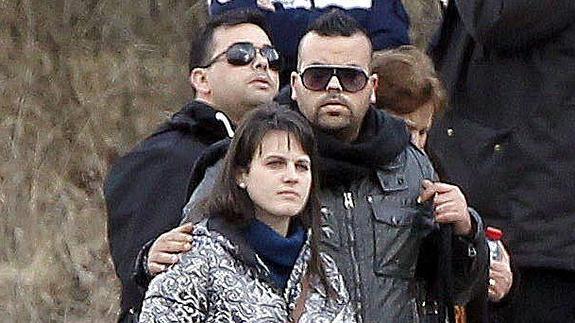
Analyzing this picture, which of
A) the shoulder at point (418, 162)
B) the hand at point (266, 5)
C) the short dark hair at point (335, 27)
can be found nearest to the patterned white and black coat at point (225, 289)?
the shoulder at point (418, 162)

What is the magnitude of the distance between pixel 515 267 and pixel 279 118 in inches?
39.9

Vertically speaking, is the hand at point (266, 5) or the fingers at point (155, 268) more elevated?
the hand at point (266, 5)

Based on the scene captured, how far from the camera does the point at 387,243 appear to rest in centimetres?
439

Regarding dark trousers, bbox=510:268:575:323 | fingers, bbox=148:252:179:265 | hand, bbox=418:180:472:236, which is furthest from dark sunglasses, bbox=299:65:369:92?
dark trousers, bbox=510:268:575:323

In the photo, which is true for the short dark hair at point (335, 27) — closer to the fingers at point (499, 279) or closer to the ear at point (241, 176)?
the ear at point (241, 176)

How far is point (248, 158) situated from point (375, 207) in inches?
14.8

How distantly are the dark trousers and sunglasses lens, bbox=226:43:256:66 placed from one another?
1028 millimetres

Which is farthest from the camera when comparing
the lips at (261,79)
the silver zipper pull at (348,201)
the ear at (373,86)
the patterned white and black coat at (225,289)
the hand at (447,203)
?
the lips at (261,79)

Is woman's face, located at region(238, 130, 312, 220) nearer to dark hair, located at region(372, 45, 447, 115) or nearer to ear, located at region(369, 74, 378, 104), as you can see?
ear, located at region(369, 74, 378, 104)

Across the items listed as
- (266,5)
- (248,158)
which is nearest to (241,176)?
(248,158)

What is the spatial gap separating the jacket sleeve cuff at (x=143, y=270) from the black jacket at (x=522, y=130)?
975 millimetres

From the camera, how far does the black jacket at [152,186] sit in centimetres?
495

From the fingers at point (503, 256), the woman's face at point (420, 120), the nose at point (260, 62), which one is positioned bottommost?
the fingers at point (503, 256)

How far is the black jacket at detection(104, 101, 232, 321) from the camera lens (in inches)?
195
